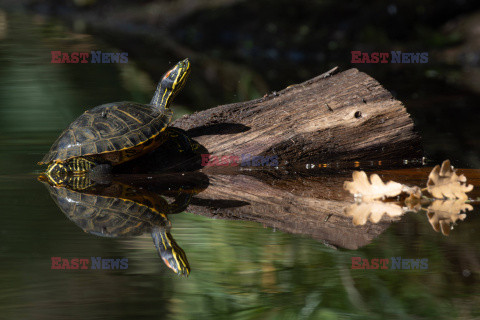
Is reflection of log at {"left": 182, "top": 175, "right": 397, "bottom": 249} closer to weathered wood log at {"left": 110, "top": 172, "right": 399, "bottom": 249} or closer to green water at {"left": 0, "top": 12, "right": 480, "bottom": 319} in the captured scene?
weathered wood log at {"left": 110, "top": 172, "right": 399, "bottom": 249}

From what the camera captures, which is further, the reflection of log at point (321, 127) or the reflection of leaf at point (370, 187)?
the reflection of log at point (321, 127)

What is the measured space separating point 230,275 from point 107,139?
6.67ft

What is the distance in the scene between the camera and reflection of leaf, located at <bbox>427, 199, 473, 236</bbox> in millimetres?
3159

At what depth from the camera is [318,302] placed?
7.47 ft

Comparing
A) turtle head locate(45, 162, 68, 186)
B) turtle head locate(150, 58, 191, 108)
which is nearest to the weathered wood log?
turtle head locate(45, 162, 68, 186)

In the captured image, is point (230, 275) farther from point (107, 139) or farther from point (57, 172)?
point (57, 172)

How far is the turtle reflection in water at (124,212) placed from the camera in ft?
9.23

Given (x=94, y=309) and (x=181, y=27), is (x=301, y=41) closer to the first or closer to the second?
(x=181, y=27)

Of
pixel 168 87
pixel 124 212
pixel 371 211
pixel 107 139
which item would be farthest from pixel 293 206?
pixel 168 87

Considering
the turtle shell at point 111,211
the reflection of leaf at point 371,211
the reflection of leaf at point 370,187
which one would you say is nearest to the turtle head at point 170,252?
the turtle shell at point 111,211

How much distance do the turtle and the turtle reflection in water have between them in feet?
0.65

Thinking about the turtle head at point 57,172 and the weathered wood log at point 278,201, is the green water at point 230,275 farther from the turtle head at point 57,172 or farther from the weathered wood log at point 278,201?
the turtle head at point 57,172

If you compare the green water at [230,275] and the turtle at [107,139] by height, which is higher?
the turtle at [107,139]

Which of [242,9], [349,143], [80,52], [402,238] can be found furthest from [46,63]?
[402,238]
